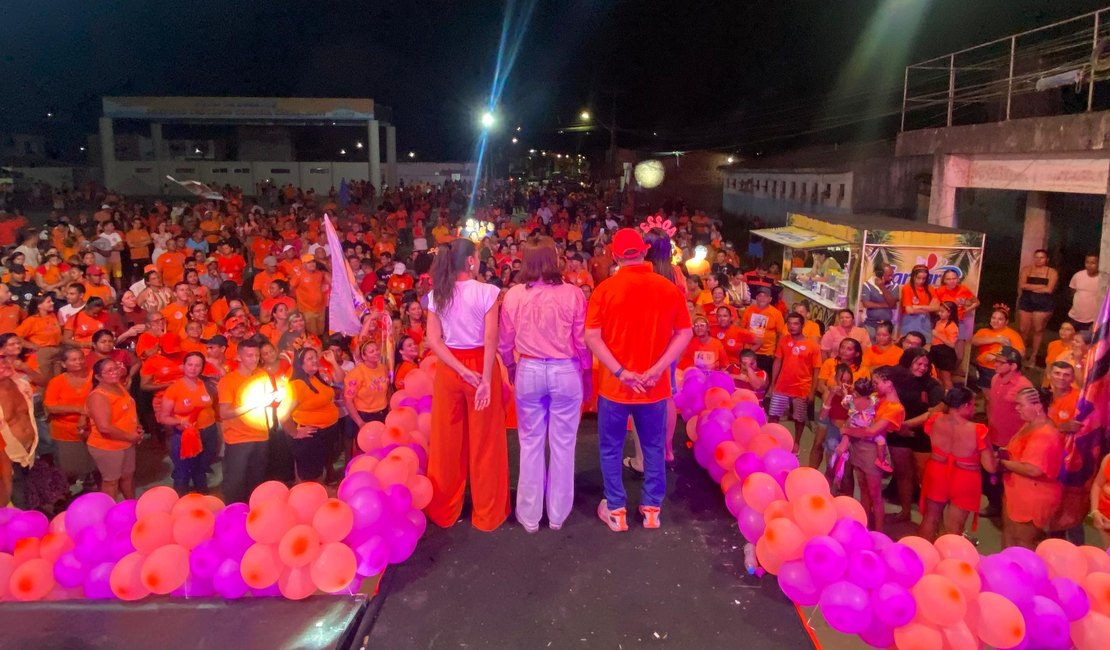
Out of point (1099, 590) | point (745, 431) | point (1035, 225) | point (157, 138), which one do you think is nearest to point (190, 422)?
point (745, 431)

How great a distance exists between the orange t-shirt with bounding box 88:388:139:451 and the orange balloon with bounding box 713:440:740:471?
3761 mm

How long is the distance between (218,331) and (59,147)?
58.6m

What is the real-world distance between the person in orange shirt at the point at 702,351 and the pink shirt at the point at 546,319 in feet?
7.03

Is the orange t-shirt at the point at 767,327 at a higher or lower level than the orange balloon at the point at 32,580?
higher

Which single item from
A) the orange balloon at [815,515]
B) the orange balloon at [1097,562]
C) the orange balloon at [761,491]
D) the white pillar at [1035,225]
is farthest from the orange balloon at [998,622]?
the white pillar at [1035,225]

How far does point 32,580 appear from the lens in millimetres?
3379

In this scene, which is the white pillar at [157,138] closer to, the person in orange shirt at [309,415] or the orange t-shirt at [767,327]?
the person in orange shirt at [309,415]

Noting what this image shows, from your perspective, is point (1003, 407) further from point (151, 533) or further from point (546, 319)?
point (151, 533)

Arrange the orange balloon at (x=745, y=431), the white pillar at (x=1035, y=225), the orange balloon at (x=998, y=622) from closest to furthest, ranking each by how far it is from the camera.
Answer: the orange balloon at (x=998, y=622), the orange balloon at (x=745, y=431), the white pillar at (x=1035, y=225)

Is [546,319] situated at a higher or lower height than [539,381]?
higher

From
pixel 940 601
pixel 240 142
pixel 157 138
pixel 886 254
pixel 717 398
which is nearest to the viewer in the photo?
pixel 940 601

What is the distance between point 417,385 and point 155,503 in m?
1.74

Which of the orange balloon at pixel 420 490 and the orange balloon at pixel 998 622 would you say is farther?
the orange balloon at pixel 420 490

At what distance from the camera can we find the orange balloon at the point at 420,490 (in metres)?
3.71
